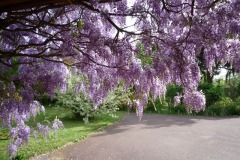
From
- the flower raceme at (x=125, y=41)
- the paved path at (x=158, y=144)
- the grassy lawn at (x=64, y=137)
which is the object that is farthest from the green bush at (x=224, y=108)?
the flower raceme at (x=125, y=41)

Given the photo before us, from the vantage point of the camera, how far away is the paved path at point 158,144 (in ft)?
21.5

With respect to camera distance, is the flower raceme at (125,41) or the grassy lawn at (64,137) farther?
the grassy lawn at (64,137)

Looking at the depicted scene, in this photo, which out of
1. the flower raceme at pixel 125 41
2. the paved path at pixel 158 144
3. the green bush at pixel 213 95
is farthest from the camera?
the green bush at pixel 213 95

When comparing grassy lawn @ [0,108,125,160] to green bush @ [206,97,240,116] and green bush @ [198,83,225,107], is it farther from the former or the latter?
green bush @ [198,83,225,107]

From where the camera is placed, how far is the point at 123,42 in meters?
3.46

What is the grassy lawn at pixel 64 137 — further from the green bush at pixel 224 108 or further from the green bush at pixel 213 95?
the green bush at pixel 213 95

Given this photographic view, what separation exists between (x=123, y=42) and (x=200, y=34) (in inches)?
36.4

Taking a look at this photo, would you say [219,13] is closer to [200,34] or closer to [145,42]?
[200,34]

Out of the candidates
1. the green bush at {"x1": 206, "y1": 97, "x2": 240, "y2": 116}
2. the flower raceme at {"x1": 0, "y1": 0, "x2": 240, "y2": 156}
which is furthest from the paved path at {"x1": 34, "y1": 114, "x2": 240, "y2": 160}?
the green bush at {"x1": 206, "y1": 97, "x2": 240, "y2": 116}

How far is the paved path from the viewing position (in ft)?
21.5

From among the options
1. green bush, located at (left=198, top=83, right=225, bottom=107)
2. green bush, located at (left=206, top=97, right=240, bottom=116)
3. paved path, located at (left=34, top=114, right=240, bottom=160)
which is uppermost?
green bush, located at (left=198, top=83, right=225, bottom=107)

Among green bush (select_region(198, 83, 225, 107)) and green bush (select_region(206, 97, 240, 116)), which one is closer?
green bush (select_region(206, 97, 240, 116))

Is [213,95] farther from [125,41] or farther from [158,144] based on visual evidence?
[125,41]

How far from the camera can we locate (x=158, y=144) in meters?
7.74
